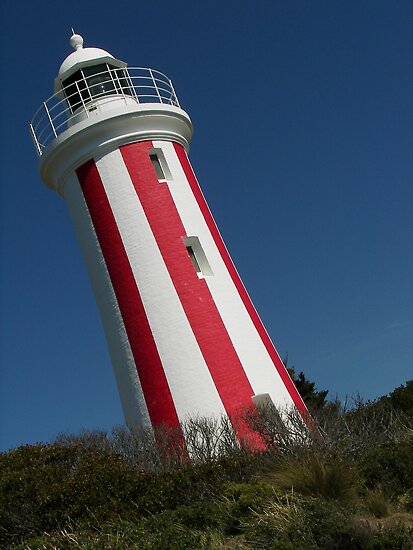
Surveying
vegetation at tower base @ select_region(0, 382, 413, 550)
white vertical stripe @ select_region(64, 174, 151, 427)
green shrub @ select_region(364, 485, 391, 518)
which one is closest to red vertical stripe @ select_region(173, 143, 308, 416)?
vegetation at tower base @ select_region(0, 382, 413, 550)

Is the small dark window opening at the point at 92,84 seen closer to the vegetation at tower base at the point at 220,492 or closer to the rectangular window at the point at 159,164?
the rectangular window at the point at 159,164

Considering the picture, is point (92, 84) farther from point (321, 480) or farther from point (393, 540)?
point (393, 540)

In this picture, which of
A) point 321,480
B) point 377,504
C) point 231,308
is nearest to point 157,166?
point 231,308

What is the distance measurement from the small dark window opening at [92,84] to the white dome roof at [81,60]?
0.39 feet

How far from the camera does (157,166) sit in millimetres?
17297

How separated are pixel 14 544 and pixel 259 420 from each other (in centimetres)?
537

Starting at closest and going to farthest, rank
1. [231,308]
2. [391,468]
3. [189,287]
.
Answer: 1. [391,468]
2. [189,287]
3. [231,308]

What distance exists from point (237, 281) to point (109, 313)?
2.80 metres

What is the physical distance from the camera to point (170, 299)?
51.2 ft

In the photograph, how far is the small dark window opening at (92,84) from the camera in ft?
58.6

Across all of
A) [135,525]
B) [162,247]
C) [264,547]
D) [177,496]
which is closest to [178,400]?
[162,247]

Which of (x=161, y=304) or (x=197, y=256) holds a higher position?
(x=197, y=256)

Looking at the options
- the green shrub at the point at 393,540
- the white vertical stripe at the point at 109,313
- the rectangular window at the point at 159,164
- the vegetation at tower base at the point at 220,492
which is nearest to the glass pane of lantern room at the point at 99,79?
the rectangular window at the point at 159,164

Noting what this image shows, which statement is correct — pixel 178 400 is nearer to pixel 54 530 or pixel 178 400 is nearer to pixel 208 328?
pixel 208 328
